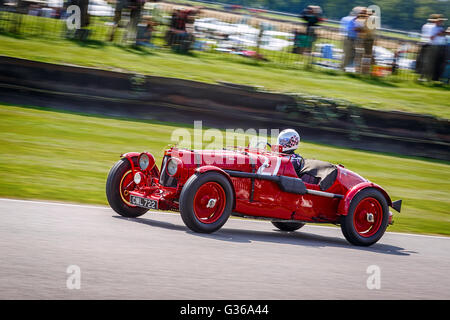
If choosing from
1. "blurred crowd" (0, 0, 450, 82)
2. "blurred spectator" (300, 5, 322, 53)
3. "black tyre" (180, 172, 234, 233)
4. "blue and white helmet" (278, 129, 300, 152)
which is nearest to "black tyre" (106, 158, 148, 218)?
"black tyre" (180, 172, 234, 233)

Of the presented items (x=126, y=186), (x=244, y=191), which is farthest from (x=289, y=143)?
(x=126, y=186)

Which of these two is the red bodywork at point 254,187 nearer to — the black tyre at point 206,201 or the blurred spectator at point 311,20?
the black tyre at point 206,201

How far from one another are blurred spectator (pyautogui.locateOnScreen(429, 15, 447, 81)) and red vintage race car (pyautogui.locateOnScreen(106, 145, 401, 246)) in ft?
35.4

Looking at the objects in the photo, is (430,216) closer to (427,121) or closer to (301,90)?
(427,121)

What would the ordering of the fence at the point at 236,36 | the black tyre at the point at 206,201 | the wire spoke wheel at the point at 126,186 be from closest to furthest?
the black tyre at the point at 206,201 < the wire spoke wheel at the point at 126,186 < the fence at the point at 236,36

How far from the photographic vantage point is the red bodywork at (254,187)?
716 cm

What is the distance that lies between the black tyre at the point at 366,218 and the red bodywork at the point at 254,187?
8 cm

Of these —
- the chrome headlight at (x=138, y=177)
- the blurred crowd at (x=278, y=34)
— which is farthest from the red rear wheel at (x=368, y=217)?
the blurred crowd at (x=278, y=34)

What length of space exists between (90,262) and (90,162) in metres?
5.76

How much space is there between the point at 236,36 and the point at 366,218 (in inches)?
453

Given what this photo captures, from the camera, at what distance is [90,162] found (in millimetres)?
10742

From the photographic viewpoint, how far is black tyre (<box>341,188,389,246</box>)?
7727 millimetres

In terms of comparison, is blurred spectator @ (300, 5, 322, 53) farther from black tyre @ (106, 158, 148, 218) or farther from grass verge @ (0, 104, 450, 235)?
black tyre @ (106, 158, 148, 218)

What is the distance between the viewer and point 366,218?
7.95 metres
